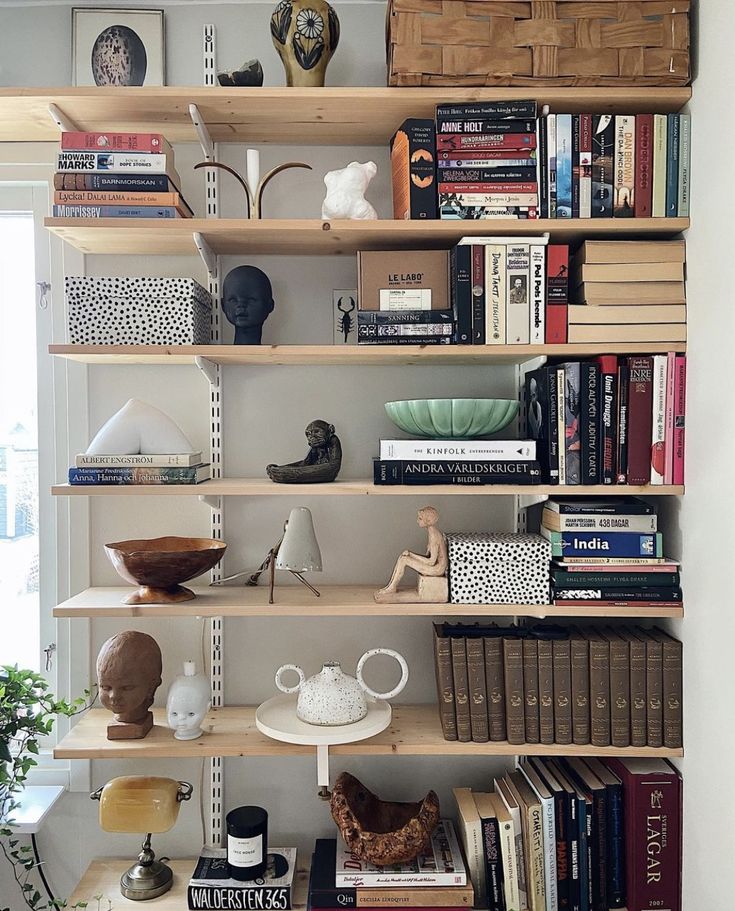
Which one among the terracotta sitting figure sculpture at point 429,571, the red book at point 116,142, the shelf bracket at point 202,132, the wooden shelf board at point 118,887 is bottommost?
the wooden shelf board at point 118,887

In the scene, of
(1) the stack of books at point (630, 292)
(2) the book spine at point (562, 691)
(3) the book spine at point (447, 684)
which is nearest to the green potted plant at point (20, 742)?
(3) the book spine at point (447, 684)

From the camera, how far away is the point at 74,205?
1649 millimetres

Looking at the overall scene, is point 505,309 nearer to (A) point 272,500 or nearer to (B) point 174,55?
(A) point 272,500

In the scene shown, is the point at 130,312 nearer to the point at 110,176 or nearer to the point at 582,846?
the point at 110,176

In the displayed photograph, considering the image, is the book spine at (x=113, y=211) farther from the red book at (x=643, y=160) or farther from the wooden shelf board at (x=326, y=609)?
the red book at (x=643, y=160)

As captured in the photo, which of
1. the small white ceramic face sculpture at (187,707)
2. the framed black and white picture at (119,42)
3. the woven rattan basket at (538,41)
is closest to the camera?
the woven rattan basket at (538,41)

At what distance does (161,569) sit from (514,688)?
2.57 feet

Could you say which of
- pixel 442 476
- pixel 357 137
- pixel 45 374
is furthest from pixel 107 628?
pixel 357 137

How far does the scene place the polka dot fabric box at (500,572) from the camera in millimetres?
1688

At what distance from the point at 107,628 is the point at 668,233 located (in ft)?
5.22

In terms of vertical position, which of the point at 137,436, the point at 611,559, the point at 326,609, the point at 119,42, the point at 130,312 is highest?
the point at 119,42

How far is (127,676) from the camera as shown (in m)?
1.71

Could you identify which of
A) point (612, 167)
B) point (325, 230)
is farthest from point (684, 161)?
point (325, 230)

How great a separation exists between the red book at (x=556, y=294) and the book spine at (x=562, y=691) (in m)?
0.65
